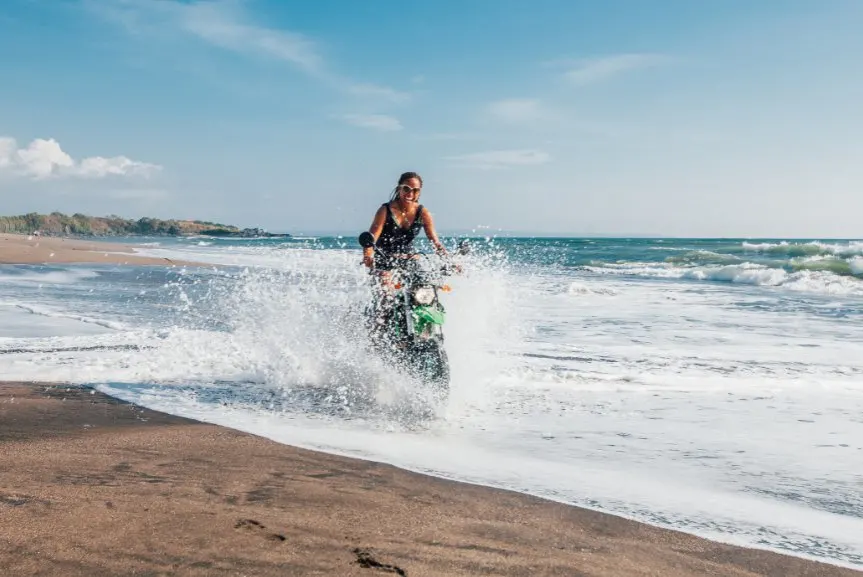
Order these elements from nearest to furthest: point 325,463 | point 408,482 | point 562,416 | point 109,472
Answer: point 109,472, point 408,482, point 325,463, point 562,416

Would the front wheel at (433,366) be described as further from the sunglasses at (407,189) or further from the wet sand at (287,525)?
the wet sand at (287,525)

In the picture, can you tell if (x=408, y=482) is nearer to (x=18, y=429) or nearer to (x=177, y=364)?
(x=18, y=429)

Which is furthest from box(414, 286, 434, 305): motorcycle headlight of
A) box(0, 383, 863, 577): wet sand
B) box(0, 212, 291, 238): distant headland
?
box(0, 212, 291, 238): distant headland

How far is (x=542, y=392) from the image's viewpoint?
6512 millimetres

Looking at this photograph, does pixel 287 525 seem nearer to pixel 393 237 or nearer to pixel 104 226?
pixel 393 237

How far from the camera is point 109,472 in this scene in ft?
11.2

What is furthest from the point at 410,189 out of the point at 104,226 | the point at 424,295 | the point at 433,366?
the point at 104,226

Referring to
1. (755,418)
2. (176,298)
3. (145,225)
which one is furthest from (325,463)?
(145,225)

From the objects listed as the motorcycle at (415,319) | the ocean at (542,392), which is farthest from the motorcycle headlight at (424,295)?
the ocean at (542,392)

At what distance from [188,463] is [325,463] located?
29.3 inches

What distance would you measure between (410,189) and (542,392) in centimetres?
229

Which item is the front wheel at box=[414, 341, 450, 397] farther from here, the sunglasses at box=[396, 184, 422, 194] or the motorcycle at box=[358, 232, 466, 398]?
the sunglasses at box=[396, 184, 422, 194]

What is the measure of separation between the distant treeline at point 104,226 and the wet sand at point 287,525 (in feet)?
256

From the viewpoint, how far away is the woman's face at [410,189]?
21.1ft
